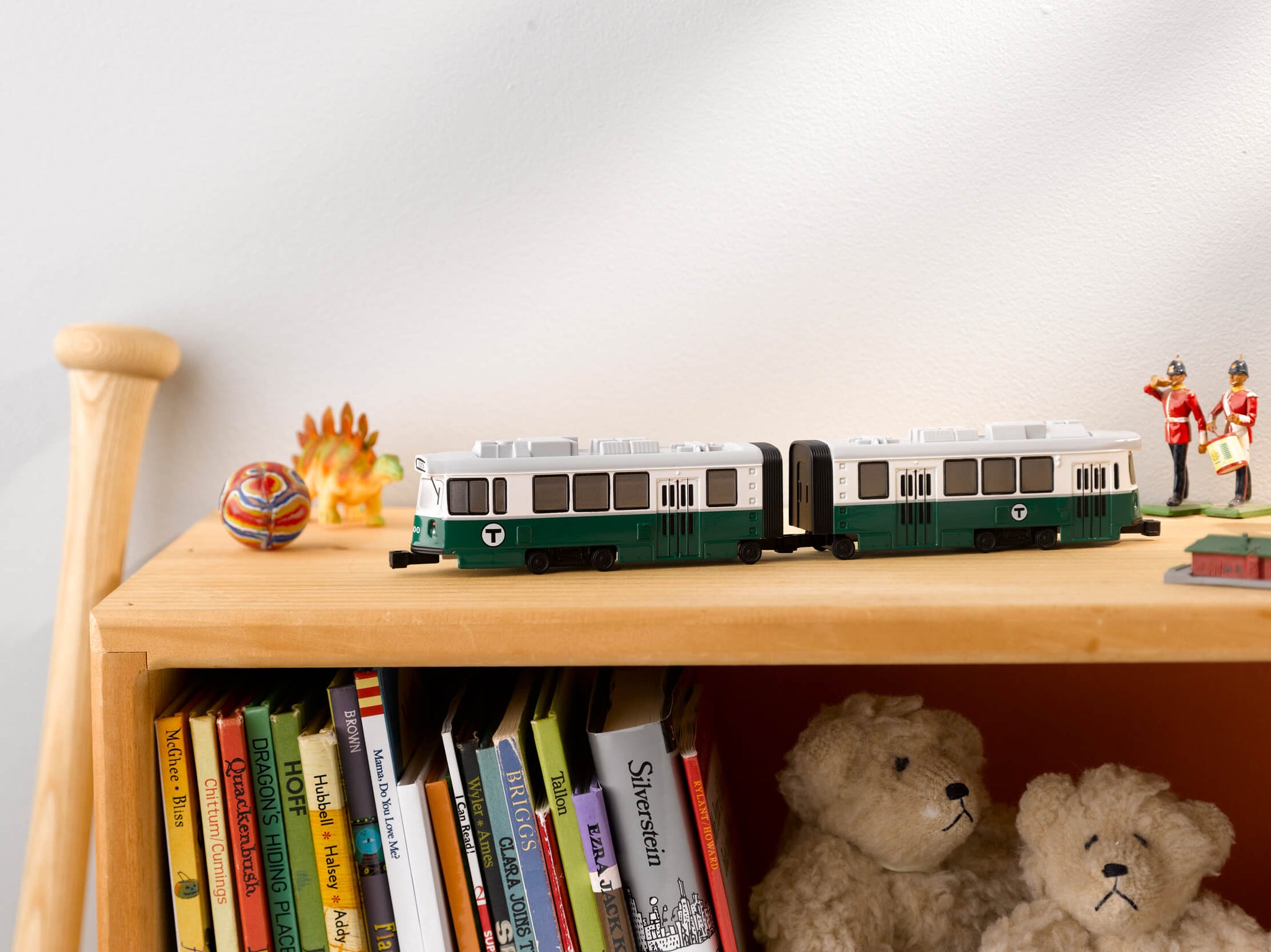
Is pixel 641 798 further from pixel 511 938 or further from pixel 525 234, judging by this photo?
pixel 525 234

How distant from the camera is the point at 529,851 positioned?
0.56 m

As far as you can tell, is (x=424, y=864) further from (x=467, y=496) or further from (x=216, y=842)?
(x=467, y=496)

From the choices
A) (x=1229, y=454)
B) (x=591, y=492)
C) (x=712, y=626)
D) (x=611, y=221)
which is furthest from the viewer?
(x=611, y=221)

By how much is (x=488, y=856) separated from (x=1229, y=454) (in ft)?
2.34

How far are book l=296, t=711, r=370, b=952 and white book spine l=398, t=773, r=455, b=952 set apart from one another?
0.04 metres

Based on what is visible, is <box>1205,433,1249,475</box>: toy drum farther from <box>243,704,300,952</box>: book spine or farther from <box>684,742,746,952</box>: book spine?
<box>243,704,300,952</box>: book spine

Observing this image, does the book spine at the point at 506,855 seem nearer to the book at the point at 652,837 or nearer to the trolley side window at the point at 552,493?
the book at the point at 652,837

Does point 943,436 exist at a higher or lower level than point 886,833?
higher

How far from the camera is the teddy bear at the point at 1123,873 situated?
588 millimetres

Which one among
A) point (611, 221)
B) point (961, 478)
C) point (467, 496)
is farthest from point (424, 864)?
point (611, 221)

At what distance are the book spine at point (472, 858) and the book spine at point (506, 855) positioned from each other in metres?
0.01

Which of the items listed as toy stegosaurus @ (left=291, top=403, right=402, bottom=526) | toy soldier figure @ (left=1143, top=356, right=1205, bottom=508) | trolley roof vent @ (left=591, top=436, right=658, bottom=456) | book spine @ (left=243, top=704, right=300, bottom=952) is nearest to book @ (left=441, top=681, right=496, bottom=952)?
book spine @ (left=243, top=704, right=300, bottom=952)

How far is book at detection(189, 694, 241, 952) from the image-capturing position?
552 mm

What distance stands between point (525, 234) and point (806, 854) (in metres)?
0.67
